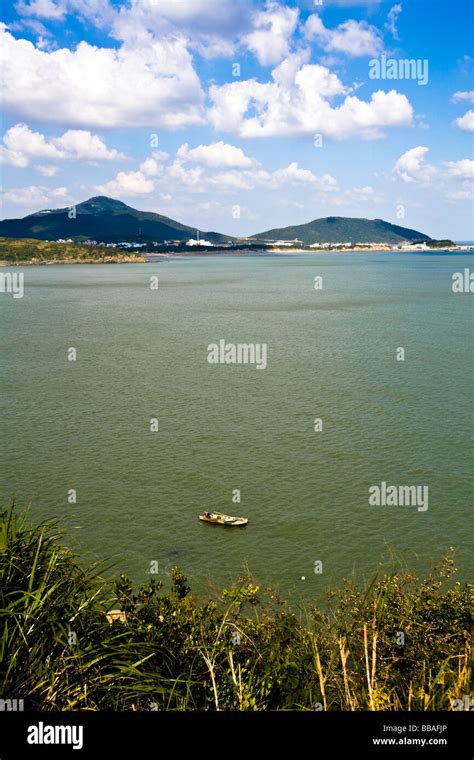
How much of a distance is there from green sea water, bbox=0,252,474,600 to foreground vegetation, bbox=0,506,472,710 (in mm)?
3073

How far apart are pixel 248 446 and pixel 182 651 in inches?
752

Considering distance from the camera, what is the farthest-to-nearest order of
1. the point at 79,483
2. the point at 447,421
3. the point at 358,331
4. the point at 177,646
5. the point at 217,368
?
the point at 358,331
the point at 217,368
the point at 447,421
the point at 79,483
the point at 177,646

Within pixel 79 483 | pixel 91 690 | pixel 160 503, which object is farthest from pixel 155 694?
pixel 79 483

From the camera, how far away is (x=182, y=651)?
8547 millimetres

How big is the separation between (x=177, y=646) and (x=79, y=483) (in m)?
15.8

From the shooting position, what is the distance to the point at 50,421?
103 feet

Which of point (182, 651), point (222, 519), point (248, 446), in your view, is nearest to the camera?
point (182, 651)

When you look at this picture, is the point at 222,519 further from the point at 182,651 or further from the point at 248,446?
the point at 182,651

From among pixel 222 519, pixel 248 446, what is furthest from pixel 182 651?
pixel 248 446

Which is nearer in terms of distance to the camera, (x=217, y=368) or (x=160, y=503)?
(x=160, y=503)

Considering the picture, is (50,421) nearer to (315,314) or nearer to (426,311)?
(315,314)

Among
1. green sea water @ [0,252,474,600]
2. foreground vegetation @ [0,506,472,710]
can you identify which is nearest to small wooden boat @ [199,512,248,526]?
green sea water @ [0,252,474,600]
